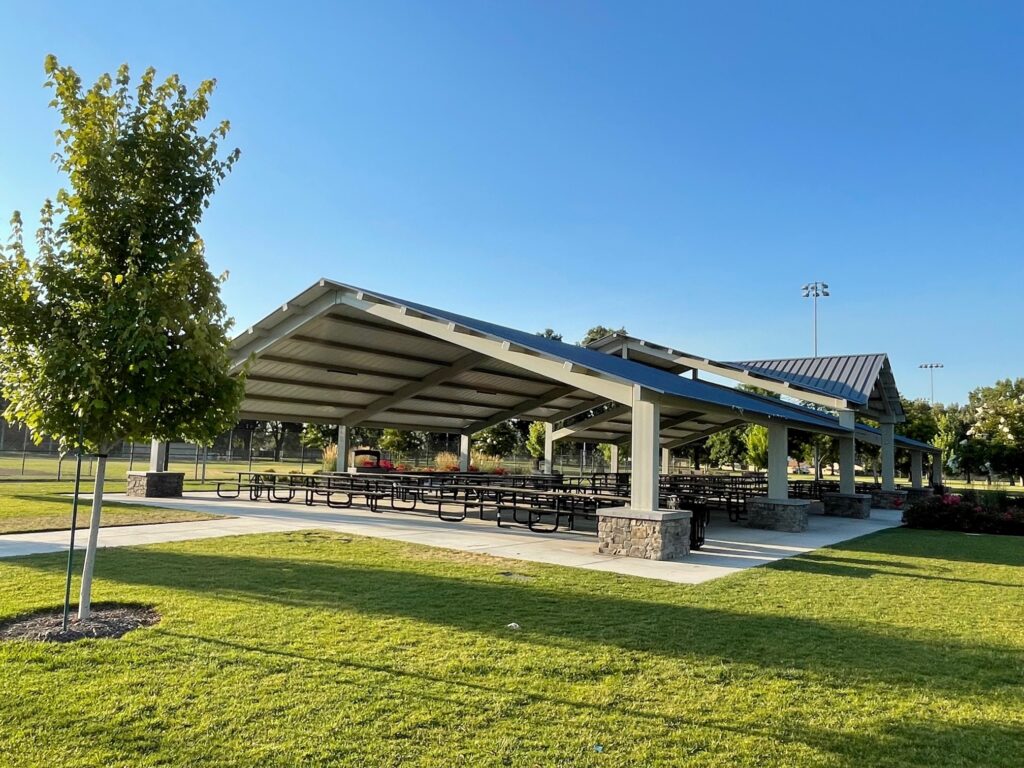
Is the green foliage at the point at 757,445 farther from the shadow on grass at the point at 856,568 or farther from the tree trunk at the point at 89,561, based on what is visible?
the tree trunk at the point at 89,561

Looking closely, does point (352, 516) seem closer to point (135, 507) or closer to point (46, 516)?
point (135, 507)

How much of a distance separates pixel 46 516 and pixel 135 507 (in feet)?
8.10

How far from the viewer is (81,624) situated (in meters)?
5.27

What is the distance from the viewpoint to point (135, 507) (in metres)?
14.7

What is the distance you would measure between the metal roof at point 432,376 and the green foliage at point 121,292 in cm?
377

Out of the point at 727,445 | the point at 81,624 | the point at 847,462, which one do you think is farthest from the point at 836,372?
the point at 727,445

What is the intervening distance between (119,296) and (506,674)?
410cm

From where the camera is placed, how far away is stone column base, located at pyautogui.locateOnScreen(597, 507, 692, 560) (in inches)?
394

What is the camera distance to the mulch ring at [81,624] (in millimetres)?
4980

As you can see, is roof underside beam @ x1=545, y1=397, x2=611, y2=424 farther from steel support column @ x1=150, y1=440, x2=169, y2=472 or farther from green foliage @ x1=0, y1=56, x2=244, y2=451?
green foliage @ x1=0, y1=56, x2=244, y2=451

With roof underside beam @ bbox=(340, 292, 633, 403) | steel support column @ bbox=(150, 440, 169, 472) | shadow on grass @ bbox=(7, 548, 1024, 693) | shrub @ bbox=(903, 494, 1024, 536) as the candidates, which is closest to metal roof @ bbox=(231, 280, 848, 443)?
roof underside beam @ bbox=(340, 292, 633, 403)

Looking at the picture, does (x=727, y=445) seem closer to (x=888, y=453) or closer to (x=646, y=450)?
(x=888, y=453)

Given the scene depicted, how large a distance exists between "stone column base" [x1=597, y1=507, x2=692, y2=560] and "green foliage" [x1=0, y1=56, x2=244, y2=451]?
6362 millimetres

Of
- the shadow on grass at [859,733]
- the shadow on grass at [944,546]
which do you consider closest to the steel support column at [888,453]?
the shadow on grass at [944,546]
